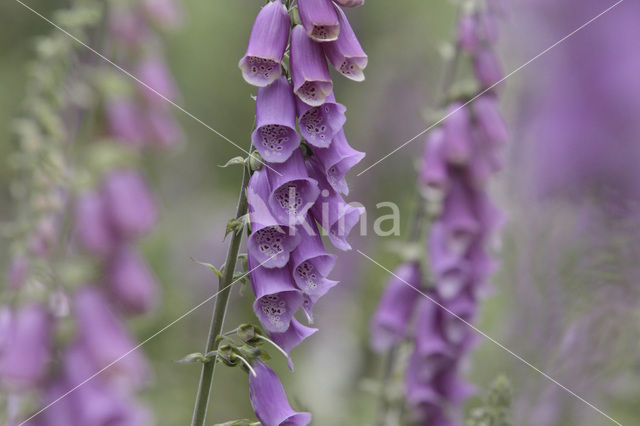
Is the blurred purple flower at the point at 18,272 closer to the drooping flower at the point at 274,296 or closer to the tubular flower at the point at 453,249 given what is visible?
the drooping flower at the point at 274,296

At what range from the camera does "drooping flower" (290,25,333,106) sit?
0.95 metres

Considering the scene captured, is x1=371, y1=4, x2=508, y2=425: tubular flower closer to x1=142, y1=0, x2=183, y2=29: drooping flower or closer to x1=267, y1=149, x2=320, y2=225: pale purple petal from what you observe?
x1=267, y1=149, x2=320, y2=225: pale purple petal

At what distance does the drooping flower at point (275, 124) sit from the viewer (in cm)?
95

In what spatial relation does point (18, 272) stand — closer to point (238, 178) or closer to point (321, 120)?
point (321, 120)

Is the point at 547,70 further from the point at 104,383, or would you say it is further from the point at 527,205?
the point at 104,383

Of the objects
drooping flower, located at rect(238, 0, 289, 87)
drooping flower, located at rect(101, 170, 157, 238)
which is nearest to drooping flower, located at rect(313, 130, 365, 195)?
drooping flower, located at rect(238, 0, 289, 87)

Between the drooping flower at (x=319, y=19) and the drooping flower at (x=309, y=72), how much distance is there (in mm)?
19

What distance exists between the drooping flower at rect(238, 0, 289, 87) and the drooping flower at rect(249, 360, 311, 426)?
34 centimetres

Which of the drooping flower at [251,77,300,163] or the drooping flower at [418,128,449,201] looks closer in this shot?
the drooping flower at [251,77,300,163]

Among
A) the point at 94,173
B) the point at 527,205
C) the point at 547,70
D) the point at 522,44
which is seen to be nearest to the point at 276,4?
the point at 527,205

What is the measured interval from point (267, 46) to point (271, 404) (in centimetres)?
42

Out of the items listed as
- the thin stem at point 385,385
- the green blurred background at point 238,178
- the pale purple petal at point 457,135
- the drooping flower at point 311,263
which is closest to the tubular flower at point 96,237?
the green blurred background at point 238,178

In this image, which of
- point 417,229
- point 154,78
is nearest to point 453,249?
point 417,229

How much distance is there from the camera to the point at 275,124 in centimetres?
96
